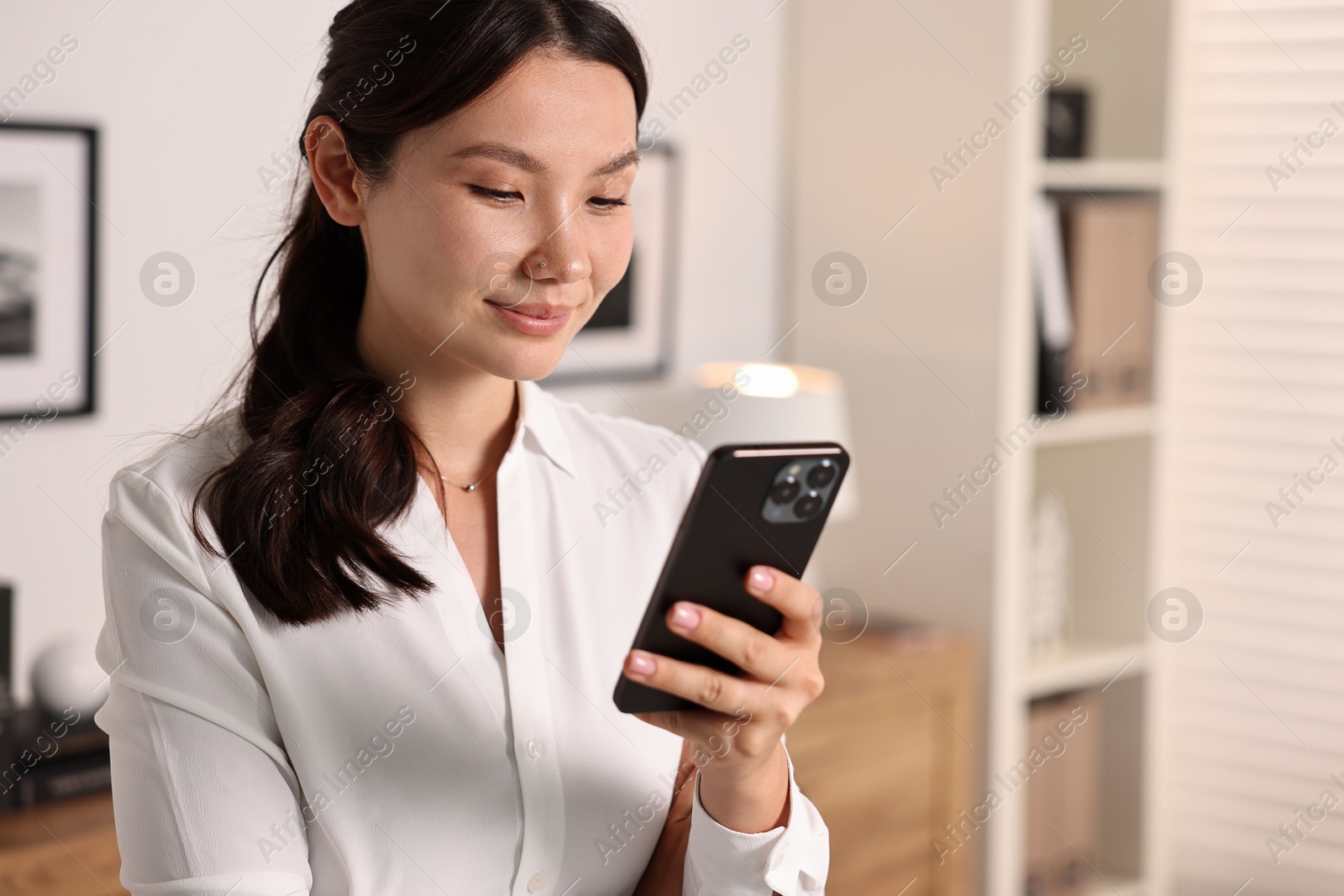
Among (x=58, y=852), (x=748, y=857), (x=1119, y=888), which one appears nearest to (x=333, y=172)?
(x=748, y=857)

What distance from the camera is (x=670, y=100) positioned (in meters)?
2.37

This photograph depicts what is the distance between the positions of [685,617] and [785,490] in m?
0.12

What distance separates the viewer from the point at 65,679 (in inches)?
63.5

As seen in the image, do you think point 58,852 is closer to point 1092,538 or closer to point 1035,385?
point 1035,385

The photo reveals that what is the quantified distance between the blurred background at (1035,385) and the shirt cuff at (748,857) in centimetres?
113

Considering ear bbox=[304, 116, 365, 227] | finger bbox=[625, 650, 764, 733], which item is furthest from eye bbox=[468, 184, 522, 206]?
→ finger bbox=[625, 650, 764, 733]

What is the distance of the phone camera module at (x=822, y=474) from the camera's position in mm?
863

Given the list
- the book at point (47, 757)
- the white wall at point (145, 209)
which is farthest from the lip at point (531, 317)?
the book at point (47, 757)

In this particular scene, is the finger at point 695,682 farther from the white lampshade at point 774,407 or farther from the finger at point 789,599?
the white lampshade at point 774,407

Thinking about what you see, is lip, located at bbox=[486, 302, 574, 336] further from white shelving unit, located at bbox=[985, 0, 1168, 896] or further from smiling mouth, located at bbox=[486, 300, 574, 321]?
white shelving unit, located at bbox=[985, 0, 1168, 896]

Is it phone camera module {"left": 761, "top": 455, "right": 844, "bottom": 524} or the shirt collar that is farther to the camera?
the shirt collar

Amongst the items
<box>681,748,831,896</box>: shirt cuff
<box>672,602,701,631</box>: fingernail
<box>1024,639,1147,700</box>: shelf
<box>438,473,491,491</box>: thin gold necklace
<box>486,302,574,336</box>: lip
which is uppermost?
<box>486,302,574,336</box>: lip

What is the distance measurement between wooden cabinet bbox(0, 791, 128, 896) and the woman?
67cm

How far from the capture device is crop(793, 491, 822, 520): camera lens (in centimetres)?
87
